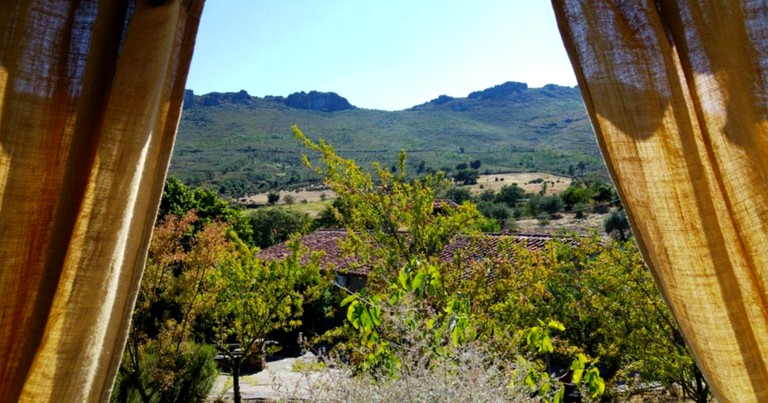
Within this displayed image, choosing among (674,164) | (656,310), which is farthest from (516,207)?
(674,164)

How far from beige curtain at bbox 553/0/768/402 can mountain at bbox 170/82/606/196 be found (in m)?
35.6

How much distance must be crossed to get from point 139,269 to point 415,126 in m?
56.7

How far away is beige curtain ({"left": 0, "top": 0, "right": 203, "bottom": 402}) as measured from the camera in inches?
42.6

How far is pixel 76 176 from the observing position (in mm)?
1202

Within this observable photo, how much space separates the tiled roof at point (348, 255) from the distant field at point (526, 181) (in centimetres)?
1825

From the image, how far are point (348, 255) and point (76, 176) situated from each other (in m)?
4.82

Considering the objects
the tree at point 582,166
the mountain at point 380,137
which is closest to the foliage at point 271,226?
the mountain at point 380,137

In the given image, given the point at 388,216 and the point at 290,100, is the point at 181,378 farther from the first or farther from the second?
the point at 290,100

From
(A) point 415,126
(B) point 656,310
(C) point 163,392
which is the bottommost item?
(C) point 163,392

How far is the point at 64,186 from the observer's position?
1.18 metres

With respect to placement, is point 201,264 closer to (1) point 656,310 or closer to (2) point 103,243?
(1) point 656,310

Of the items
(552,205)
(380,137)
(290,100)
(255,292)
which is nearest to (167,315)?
(255,292)

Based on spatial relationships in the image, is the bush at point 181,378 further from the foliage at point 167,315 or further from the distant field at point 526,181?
the distant field at point 526,181

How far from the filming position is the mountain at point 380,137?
42219 millimetres
